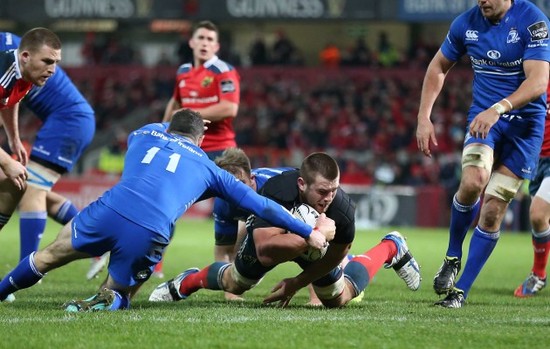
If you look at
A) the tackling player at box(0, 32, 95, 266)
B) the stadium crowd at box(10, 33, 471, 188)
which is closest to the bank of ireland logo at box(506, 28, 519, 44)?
the tackling player at box(0, 32, 95, 266)

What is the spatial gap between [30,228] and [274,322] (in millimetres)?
3585

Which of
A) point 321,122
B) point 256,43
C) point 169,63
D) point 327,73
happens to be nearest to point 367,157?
point 321,122

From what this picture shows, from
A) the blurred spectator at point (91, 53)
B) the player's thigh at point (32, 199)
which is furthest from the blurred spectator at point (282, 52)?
the player's thigh at point (32, 199)

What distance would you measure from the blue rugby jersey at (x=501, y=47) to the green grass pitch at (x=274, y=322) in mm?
1567

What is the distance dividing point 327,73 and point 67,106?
19537 mm

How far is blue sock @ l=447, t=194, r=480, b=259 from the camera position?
7.43 m

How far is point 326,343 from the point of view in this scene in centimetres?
512

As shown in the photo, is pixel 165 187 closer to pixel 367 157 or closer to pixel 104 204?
pixel 104 204

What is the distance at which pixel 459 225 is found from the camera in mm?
7492

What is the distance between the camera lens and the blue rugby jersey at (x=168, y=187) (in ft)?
20.9

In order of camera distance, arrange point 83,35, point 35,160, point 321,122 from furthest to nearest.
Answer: point 83,35
point 321,122
point 35,160

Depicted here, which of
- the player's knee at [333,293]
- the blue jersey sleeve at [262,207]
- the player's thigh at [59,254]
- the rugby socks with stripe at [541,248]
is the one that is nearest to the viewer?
the blue jersey sleeve at [262,207]

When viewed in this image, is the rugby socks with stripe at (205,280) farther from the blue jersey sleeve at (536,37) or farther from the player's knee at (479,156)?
the blue jersey sleeve at (536,37)

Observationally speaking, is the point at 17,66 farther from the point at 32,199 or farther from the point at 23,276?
the point at 32,199
